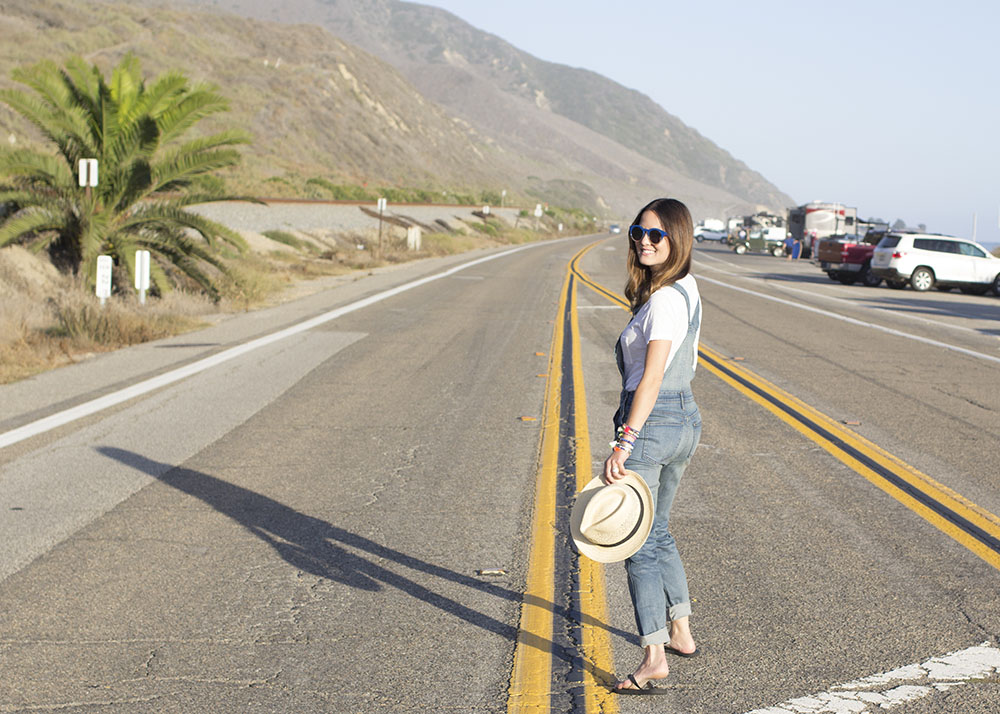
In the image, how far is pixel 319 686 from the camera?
4258 millimetres

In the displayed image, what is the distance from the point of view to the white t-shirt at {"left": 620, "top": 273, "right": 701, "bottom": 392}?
4.14m

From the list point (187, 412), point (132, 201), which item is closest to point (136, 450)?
point (187, 412)

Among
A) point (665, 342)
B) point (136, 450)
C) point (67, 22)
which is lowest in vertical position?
point (136, 450)

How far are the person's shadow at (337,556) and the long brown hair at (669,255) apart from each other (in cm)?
162

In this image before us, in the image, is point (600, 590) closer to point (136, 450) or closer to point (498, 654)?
point (498, 654)

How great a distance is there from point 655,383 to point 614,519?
21.5 inches

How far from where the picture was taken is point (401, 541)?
6141 millimetres

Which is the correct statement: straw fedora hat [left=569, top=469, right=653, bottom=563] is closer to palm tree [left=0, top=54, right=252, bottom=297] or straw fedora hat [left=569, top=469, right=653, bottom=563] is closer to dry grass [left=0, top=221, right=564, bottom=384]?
dry grass [left=0, top=221, right=564, bottom=384]

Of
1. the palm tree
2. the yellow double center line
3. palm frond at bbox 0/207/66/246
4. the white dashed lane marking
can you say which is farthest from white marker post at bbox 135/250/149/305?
the white dashed lane marking

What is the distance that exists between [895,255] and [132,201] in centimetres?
2181

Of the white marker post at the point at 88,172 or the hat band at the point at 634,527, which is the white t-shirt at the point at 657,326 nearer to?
the hat band at the point at 634,527

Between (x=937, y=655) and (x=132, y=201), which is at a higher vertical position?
(x=132, y=201)

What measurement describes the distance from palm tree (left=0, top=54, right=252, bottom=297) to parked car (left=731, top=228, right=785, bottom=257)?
46528mm

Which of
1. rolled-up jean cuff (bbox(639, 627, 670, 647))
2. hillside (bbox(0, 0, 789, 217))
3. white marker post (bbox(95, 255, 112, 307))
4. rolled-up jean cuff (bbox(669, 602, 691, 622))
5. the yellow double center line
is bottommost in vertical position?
the yellow double center line
